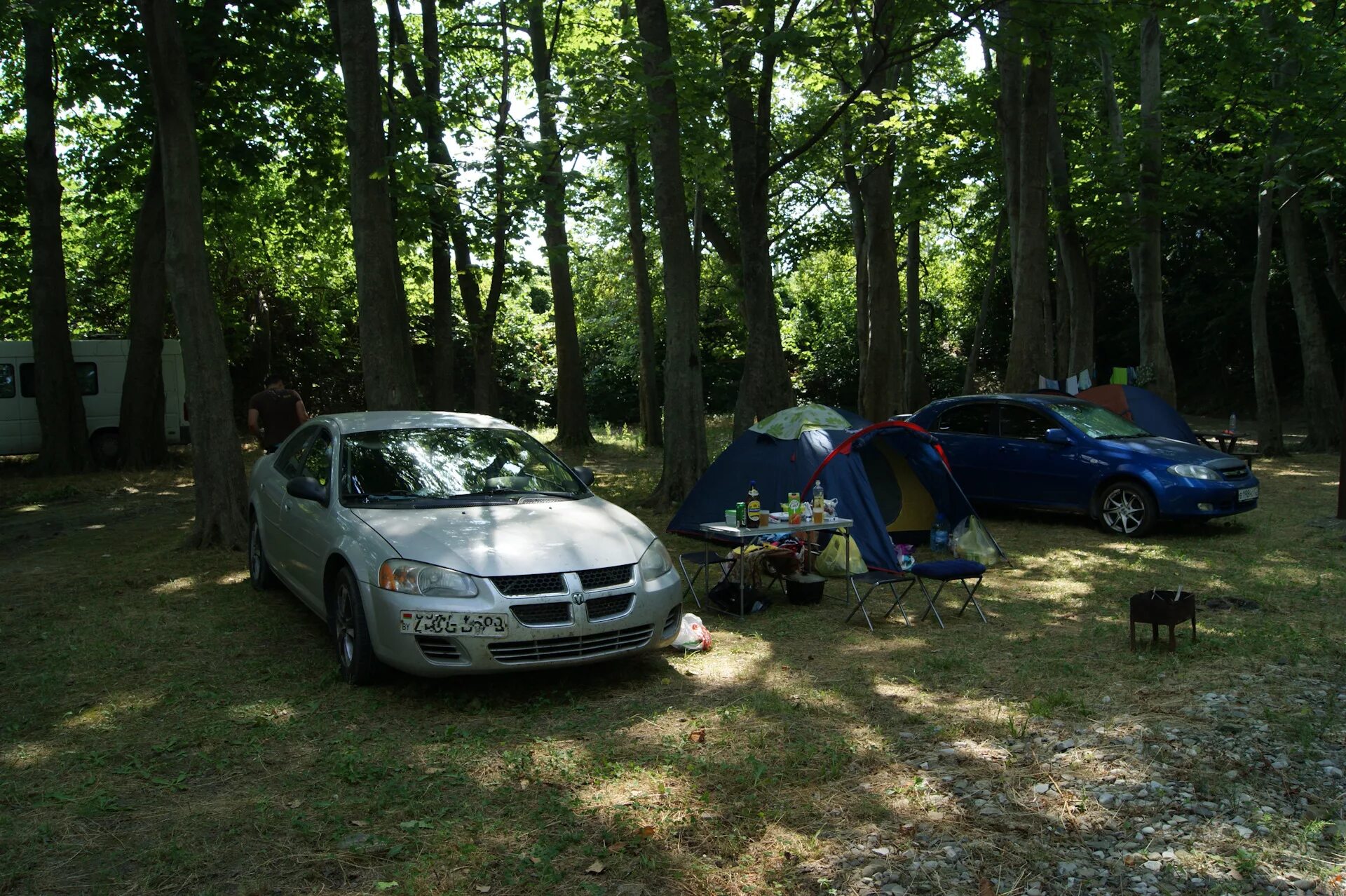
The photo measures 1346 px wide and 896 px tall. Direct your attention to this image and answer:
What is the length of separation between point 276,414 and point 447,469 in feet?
18.9

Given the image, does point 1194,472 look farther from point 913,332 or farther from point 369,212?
point 913,332

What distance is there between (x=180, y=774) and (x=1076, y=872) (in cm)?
389

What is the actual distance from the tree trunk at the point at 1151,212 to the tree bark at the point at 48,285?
58.6ft

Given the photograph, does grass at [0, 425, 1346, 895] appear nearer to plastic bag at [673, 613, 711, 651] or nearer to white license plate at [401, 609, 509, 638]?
plastic bag at [673, 613, 711, 651]

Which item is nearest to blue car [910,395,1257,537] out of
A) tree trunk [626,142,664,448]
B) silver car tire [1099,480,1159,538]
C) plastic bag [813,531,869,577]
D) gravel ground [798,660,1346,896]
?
silver car tire [1099,480,1159,538]

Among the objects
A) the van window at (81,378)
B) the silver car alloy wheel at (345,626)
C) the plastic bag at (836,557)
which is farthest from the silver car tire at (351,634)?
the van window at (81,378)

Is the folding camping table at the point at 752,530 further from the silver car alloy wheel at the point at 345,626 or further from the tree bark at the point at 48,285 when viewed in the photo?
the tree bark at the point at 48,285

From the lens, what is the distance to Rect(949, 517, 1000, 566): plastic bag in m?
10.0

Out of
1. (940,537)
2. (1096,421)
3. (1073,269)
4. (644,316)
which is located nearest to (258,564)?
(940,537)

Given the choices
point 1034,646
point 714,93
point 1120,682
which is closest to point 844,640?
point 1034,646

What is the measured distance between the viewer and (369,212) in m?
10.7

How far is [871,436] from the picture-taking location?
10102 millimetres

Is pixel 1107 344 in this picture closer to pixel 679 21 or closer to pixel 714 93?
pixel 679 21

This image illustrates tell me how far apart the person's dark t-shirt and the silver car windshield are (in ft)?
16.7
